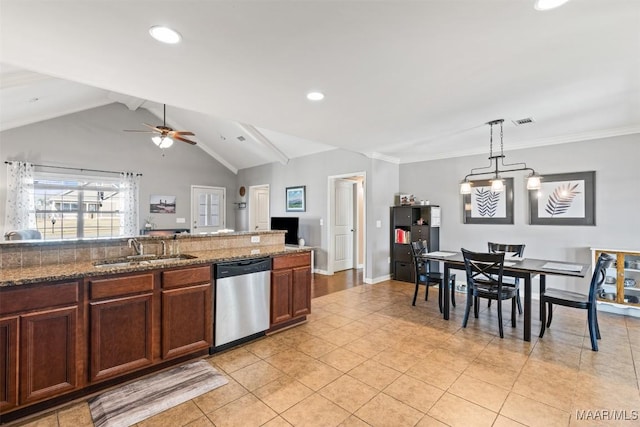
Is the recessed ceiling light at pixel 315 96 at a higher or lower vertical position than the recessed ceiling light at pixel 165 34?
higher

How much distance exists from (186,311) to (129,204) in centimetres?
530

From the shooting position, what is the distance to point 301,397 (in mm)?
2066

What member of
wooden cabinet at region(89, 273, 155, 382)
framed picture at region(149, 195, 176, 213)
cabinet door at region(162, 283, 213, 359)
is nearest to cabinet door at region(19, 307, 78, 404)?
wooden cabinet at region(89, 273, 155, 382)

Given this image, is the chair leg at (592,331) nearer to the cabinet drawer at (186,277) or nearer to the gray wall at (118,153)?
the cabinet drawer at (186,277)

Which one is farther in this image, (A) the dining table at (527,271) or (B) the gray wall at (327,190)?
(B) the gray wall at (327,190)

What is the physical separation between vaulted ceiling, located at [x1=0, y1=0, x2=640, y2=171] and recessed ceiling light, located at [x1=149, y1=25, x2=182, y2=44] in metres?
0.05

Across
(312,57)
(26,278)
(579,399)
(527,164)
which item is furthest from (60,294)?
(527,164)

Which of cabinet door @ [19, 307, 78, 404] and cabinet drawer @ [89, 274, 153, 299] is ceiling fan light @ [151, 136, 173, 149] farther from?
cabinet door @ [19, 307, 78, 404]

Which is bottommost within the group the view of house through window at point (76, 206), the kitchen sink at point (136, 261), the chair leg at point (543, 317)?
the chair leg at point (543, 317)

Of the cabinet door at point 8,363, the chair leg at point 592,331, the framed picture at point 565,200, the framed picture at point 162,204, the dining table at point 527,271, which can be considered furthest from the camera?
the framed picture at point 162,204

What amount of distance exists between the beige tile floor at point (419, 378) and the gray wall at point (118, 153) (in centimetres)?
554

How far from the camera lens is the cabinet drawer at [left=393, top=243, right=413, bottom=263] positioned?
215 inches

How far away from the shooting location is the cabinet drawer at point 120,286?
79.2 inches

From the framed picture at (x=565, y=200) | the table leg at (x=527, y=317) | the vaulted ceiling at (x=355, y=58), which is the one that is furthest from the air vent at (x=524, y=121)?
the table leg at (x=527, y=317)
